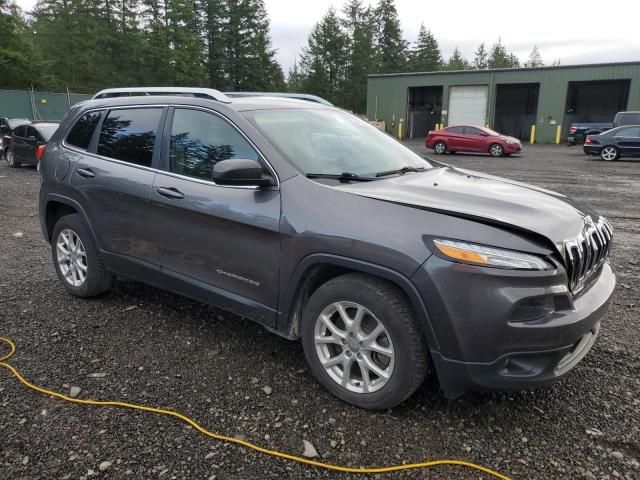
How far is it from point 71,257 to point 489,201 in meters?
3.64

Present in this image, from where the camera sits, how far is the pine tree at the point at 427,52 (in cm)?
7731

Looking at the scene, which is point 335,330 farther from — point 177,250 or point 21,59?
point 21,59

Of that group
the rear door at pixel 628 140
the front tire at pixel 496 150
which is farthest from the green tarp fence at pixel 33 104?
the rear door at pixel 628 140

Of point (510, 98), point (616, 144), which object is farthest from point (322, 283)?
point (510, 98)

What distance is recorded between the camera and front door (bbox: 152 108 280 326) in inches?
122

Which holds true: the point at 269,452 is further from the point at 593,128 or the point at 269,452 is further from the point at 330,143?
the point at 593,128

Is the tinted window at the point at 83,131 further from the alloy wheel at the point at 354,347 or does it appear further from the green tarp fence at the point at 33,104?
the green tarp fence at the point at 33,104

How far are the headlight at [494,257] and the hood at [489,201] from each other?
0.15 meters

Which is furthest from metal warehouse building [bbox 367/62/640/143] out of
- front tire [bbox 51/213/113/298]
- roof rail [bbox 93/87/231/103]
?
front tire [bbox 51/213/113/298]

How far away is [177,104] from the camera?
145 inches

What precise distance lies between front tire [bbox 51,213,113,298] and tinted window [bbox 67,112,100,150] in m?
0.65

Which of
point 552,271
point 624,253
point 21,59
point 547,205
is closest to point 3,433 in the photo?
point 552,271

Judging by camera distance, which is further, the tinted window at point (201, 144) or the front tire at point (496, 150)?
the front tire at point (496, 150)

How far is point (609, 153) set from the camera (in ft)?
66.0
